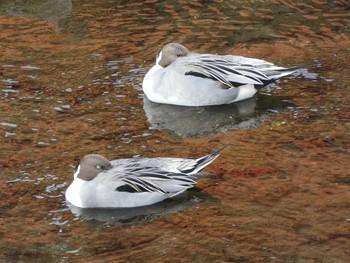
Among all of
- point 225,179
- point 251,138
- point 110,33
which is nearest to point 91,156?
point 225,179

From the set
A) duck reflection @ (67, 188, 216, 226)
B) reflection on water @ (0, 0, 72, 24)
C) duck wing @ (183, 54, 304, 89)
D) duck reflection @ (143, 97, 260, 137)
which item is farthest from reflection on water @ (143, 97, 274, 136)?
reflection on water @ (0, 0, 72, 24)

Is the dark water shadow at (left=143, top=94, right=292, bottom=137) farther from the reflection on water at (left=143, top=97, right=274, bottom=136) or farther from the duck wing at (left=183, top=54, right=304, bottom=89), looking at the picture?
the duck wing at (left=183, top=54, right=304, bottom=89)

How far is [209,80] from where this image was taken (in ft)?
35.1

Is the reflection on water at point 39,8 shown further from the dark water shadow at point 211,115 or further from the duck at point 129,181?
the duck at point 129,181

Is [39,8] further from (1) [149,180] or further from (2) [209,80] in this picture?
(1) [149,180]

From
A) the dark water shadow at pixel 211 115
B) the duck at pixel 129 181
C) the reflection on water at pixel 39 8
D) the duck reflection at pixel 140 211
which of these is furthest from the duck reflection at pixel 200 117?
the reflection on water at pixel 39 8

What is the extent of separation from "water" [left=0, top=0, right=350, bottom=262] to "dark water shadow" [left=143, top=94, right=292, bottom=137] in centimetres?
2

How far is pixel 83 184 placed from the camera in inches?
323

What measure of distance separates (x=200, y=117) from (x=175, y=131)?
59 cm

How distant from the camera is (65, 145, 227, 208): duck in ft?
26.8

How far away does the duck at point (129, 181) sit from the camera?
815 centimetres

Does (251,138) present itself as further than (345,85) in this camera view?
No

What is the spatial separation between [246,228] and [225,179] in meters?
1.02

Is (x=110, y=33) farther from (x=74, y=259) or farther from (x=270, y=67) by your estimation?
(x=74, y=259)
